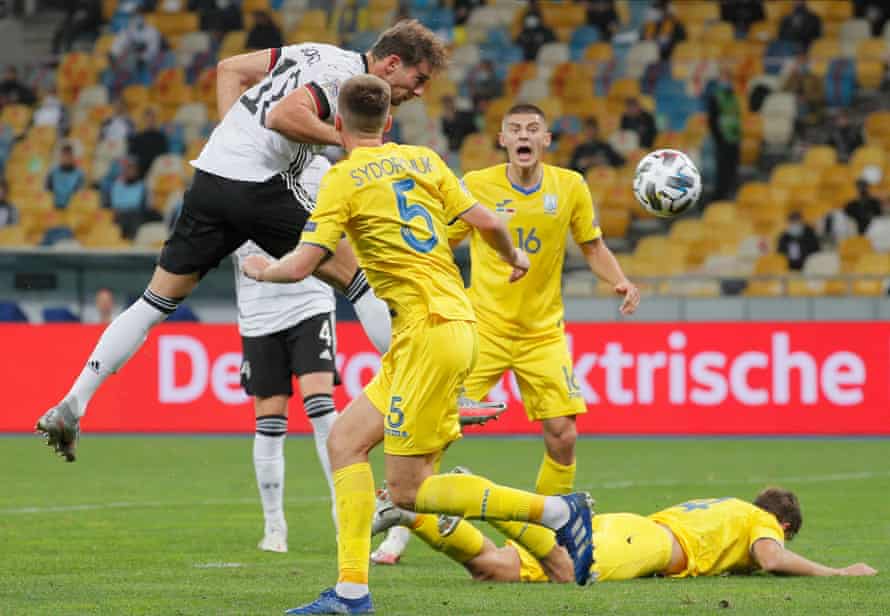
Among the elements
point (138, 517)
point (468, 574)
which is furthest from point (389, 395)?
point (138, 517)

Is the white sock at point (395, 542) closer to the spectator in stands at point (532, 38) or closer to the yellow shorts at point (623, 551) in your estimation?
the yellow shorts at point (623, 551)

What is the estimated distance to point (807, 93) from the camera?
2317cm

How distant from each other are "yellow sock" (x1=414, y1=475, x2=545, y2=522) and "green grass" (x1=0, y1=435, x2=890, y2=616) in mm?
378

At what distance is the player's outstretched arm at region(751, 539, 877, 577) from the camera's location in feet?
25.4

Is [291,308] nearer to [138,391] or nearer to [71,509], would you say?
[71,509]

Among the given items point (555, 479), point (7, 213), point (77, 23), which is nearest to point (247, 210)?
point (555, 479)

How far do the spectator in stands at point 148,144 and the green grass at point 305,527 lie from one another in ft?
21.2

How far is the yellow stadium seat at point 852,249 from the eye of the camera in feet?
67.3

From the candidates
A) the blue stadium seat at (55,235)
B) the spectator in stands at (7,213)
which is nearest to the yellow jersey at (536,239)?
the blue stadium seat at (55,235)

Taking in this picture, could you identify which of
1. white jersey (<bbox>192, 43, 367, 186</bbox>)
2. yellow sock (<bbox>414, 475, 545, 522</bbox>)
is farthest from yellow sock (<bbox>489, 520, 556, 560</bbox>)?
white jersey (<bbox>192, 43, 367, 186</bbox>)

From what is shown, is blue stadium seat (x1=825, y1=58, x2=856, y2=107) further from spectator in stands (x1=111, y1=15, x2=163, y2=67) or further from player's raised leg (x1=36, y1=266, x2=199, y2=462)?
player's raised leg (x1=36, y1=266, x2=199, y2=462)

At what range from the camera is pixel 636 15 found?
24.7m

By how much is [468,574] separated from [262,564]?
1057 millimetres

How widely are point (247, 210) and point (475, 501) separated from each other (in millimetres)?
2019
